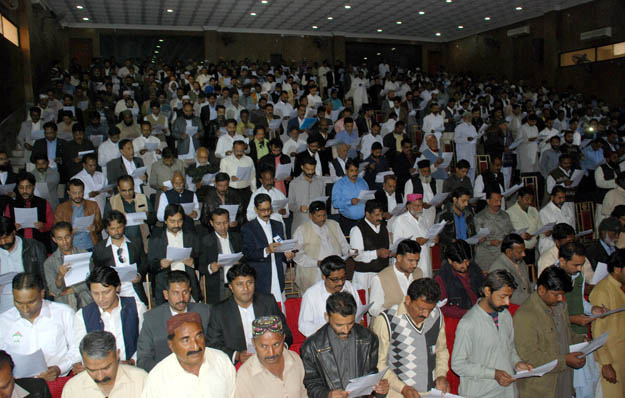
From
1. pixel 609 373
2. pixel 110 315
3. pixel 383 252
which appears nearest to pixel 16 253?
pixel 110 315

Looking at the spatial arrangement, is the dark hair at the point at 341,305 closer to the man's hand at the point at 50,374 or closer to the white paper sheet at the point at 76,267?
the man's hand at the point at 50,374

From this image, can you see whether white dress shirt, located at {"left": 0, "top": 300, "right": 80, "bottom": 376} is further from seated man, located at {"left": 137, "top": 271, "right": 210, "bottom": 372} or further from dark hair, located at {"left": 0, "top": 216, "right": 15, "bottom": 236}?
dark hair, located at {"left": 0, "top": 216, "right": 15, "bottom": 236}

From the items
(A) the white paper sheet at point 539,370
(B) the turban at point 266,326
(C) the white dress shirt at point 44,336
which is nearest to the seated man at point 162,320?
(C) the white dress shirt at point 44,336

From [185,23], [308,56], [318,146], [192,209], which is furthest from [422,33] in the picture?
[192,209]

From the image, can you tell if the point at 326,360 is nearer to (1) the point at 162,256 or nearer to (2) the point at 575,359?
(2) the point at 575,359

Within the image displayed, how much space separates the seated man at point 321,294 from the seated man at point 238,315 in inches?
13.1

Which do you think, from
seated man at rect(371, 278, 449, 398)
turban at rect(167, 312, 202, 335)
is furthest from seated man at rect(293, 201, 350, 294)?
turban at rect(167, 312, 202, 335)

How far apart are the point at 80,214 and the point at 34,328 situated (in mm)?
2870

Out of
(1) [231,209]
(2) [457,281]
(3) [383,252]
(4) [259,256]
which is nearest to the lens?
(2) [457,281]

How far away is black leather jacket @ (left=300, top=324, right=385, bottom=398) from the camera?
3.16m

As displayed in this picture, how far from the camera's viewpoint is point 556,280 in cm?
379

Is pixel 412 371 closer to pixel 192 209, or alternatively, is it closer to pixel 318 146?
pixel 192 209

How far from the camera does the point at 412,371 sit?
3.51m

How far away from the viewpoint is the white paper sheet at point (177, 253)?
4.69 metres
